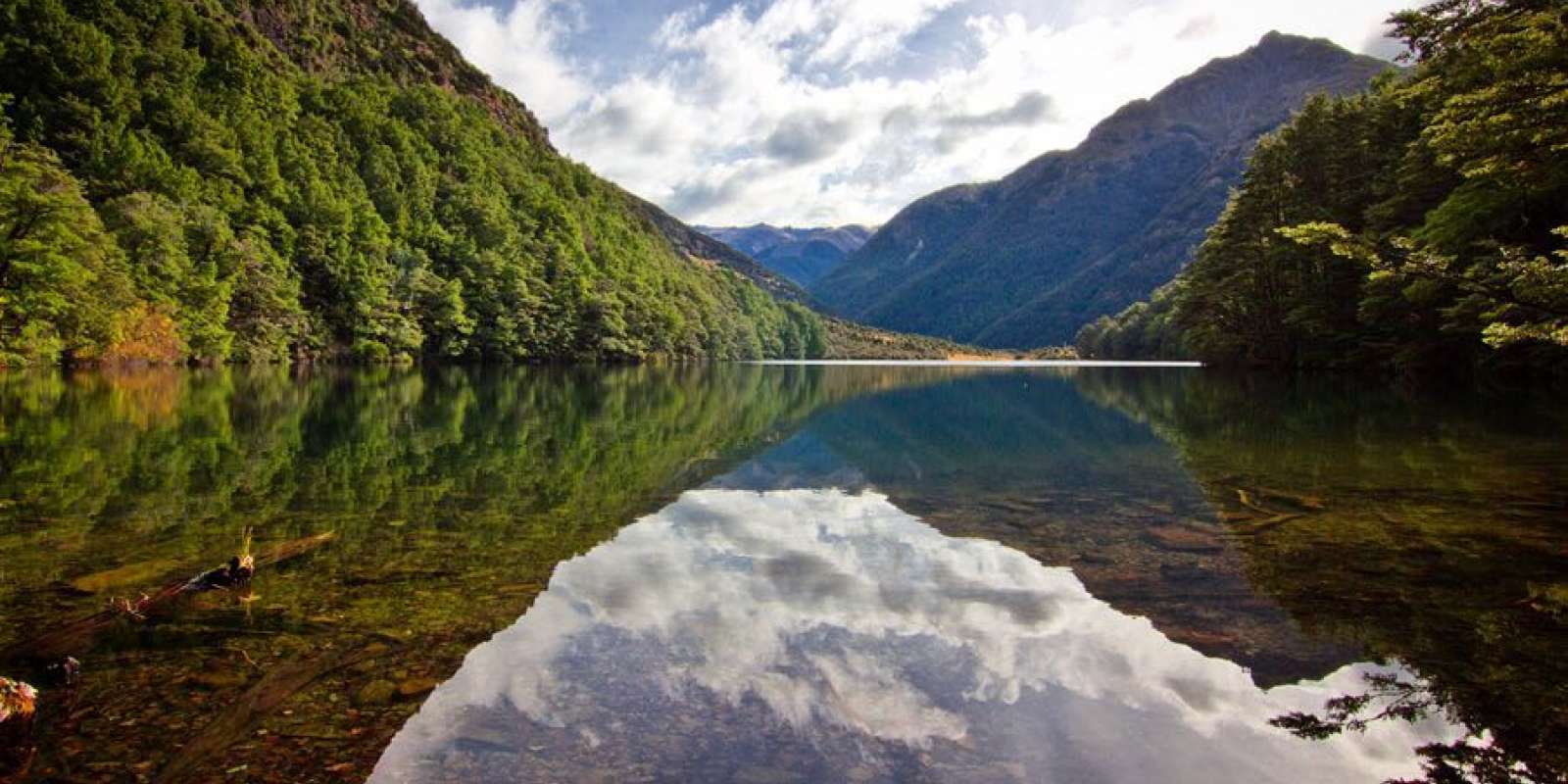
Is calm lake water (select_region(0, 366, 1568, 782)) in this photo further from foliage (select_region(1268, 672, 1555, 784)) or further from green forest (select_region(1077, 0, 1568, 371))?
green forest (select_region(1077, 0, 1568, 371))

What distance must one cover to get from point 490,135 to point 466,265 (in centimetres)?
5224

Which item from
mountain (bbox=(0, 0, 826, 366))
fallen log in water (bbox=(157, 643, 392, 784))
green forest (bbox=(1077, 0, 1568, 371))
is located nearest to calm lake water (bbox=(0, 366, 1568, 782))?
fallen log in water (bbox=(157, 643, 392, 784))

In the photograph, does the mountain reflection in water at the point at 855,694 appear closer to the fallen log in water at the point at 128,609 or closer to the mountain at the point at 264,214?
the fallen log in water at the point at 128,609

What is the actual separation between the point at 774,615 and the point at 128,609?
4898 mm

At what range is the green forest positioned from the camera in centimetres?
1480

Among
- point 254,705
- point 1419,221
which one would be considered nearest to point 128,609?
point 254,705

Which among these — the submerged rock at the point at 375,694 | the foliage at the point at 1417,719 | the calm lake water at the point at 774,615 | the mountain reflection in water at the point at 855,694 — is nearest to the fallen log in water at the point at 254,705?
the calm lake water at the point at 774,615

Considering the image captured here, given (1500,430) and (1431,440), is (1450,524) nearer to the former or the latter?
(1431,440)

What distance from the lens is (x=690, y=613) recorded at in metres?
7.12

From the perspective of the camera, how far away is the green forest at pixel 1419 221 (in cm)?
1480

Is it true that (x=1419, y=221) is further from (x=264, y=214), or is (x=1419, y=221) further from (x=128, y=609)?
(x=264, y=214)

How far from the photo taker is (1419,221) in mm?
39125

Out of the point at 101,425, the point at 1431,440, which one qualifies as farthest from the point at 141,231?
the point at 1431,440

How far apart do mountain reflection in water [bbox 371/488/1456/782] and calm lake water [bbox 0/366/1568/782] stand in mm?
28
